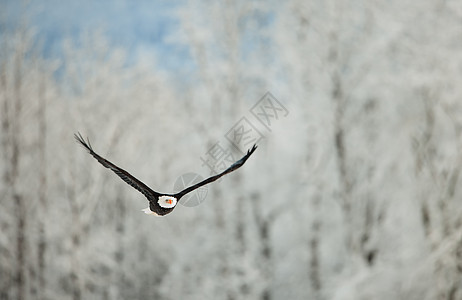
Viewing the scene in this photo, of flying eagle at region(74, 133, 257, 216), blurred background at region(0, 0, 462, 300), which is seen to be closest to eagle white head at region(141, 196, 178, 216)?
flying eagle at region(74, 133, 257, 216)

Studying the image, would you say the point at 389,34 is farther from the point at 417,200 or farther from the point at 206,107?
the point at 206,107

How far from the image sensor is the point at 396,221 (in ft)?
16.1

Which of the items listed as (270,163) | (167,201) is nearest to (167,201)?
(167,201)

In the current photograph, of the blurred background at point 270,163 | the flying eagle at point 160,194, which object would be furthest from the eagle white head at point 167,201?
the blurred background at point 270,163

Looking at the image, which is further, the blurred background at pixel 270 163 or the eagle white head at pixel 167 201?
the blurred background at pixel 270 163

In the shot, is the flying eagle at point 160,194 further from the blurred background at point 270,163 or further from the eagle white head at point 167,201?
the blurred background at point 270,163

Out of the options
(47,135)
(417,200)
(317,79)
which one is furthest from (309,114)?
(47,135)

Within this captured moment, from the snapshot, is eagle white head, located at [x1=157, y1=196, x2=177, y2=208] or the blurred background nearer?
eagle white head, located at [x1=157, y1=196, x2=177, y2=208]

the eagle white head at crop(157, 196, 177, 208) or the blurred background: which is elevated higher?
the blurred background

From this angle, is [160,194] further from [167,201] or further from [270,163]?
[270,163]

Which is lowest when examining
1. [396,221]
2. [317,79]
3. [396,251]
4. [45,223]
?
[396,251]

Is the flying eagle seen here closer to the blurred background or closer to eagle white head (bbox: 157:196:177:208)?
eagle white head (bbox: 157:196:177:208)

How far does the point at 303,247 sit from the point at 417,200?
2.09 meters

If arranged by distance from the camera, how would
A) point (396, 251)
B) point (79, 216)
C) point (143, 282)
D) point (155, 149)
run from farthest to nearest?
1. point (155, 149)
2. point (143, 282)
3. point (79, 216)
4. point (396, 251)
